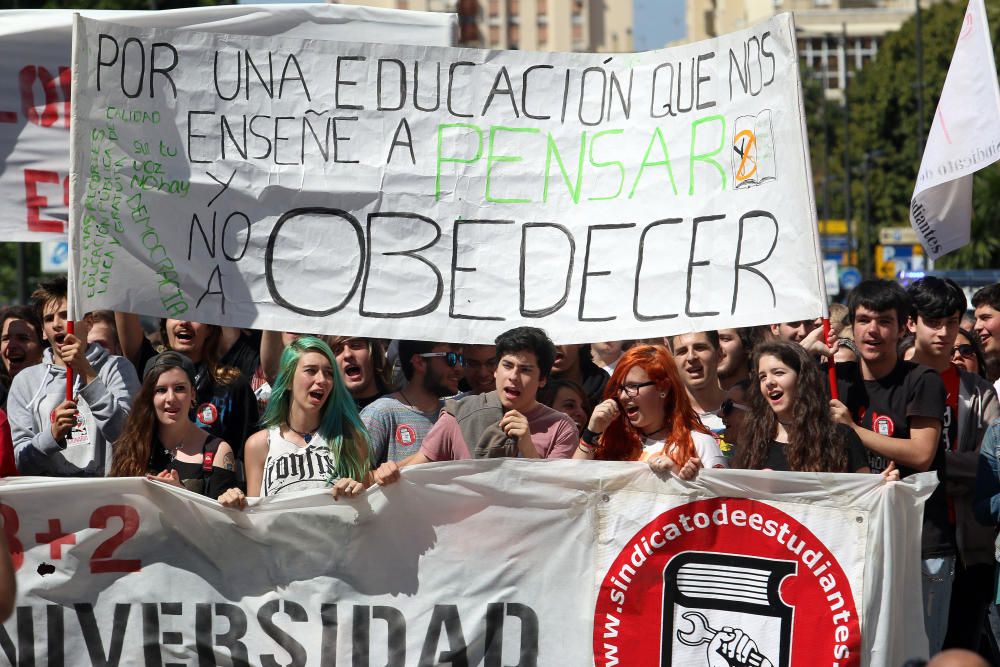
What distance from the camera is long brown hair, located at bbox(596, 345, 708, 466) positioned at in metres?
5.01

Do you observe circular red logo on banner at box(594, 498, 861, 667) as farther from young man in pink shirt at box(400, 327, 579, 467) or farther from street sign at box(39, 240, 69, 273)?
street sign at box(39, 240, 69, 273)

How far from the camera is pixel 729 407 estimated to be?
233 inches

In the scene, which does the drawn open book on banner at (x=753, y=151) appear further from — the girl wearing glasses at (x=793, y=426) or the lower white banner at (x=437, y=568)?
the lower white banner at (x=437, y=568)

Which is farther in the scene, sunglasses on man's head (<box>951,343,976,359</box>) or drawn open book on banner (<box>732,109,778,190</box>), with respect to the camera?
sunglasses on man's head (<box>951,343,976,359</box>)

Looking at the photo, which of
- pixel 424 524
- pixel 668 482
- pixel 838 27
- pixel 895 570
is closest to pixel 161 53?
pixel 424 524

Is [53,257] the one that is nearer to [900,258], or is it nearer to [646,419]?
[900,258]

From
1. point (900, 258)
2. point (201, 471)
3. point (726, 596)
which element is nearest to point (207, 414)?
point (201, 471)

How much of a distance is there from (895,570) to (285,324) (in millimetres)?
2454

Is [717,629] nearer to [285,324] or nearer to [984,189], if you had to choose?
[285,324]

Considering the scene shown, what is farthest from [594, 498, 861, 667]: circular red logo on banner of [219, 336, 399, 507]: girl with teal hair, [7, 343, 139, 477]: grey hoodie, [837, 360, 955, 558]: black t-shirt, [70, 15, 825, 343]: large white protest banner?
[7, 343, 139, 477]: grey hoodie

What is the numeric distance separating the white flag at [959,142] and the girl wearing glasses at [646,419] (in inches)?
52.0

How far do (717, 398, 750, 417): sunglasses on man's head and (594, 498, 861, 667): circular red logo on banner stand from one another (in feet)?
3.85

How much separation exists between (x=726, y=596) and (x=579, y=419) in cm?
168

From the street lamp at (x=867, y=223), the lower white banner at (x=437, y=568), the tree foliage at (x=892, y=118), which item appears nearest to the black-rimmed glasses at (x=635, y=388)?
the lower white banner at (x=437, y=568)
